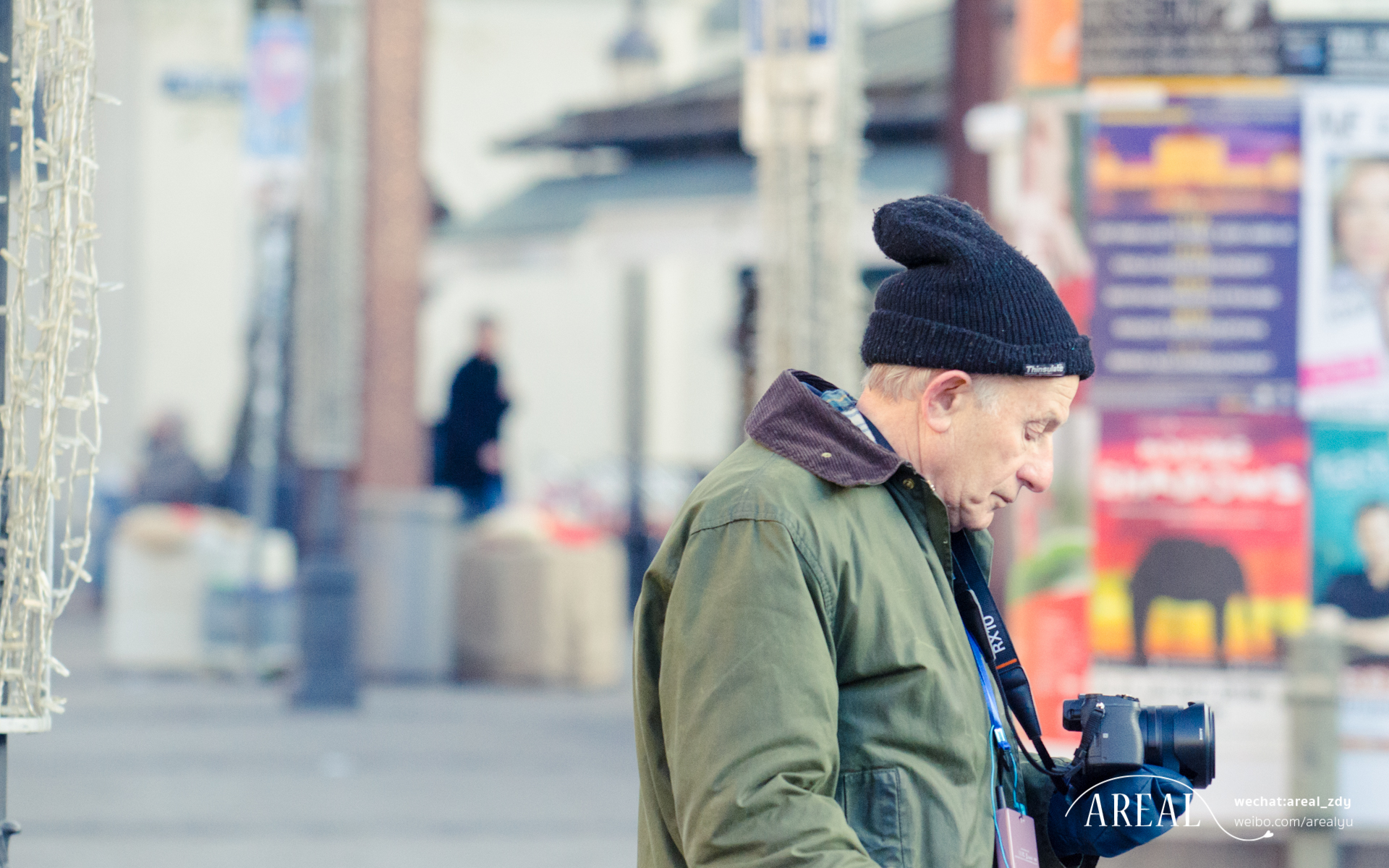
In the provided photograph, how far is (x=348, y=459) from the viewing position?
10102 mm

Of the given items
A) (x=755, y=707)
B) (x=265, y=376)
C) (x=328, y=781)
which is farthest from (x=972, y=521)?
(x=265, y=376)

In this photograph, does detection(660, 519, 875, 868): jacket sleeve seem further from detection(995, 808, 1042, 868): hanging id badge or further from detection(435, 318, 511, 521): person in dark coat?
detection(435, 318, 511, 521): person in dark coat

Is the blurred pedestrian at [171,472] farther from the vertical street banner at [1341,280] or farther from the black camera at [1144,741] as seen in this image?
the black camera at [1144,741]

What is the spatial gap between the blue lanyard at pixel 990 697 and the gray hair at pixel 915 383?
270 mm

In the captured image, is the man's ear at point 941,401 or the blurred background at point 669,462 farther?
the blurred background at point 669,462

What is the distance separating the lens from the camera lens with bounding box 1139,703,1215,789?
7.51 ft

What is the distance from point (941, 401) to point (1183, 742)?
1.63 ft

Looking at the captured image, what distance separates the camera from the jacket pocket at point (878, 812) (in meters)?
2.02

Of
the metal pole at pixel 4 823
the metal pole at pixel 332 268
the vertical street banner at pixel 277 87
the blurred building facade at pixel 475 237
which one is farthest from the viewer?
the blurred building facade at pixel 475 237

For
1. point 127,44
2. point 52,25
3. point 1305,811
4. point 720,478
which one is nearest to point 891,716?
point 720,478

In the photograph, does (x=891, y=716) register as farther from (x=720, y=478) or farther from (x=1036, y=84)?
(x=1036, y=84)

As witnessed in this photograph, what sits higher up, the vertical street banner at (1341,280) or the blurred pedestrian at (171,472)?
the vertical street banner at (1341,280)

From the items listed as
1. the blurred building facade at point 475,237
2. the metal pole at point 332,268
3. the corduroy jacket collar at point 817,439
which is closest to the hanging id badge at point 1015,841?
the corduroy jacket collar at point 817,439

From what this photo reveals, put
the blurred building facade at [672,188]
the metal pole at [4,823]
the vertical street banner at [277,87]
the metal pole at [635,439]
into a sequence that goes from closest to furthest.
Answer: the metal pole at [4,823] → the blurred building facade at [672,188] → the vertical street banner at [277,87] → the metal pole at [635,439]
